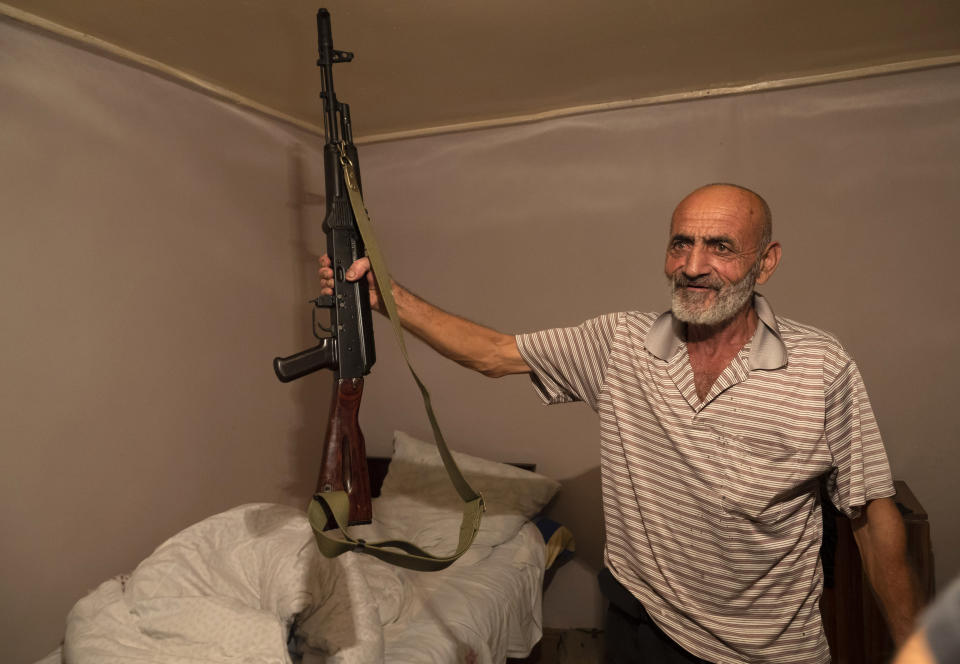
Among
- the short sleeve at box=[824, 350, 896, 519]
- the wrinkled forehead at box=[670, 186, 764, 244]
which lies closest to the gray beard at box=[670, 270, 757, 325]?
the wrinkled forehead at box=[670, 186, 764, 244]

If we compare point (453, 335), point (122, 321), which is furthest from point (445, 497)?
point (453, 335)

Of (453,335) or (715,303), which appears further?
(453,335)

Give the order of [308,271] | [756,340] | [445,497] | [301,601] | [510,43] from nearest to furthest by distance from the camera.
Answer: [756,340]
[301,601]
[510,43]
[445,497]
[308,271]

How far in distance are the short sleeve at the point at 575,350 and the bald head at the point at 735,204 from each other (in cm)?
33

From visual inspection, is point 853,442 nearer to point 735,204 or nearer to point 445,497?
point 735,204

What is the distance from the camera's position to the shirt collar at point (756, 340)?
1541 millimetres

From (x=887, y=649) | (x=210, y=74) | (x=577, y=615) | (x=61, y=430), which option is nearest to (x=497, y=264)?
(x=210, y=74)

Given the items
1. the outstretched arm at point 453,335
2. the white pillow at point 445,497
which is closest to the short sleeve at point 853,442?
the outstretched arm at point 453,335

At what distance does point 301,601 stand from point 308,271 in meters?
2.00

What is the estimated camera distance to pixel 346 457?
66.3 inches

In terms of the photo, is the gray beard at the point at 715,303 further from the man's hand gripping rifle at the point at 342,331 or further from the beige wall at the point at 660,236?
the beige wall at the point at 660,236

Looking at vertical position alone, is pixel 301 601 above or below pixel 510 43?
below

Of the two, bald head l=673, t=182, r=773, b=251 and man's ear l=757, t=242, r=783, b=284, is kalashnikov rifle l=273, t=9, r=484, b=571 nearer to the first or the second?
bald head l=673, t=182, r=773, b=251

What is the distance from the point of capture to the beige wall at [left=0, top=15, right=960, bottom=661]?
7.57 feet
